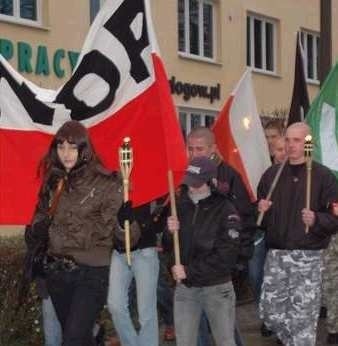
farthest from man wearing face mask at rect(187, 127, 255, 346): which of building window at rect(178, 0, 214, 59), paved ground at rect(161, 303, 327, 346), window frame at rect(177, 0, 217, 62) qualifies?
building window at rect(178, 0, 214, 59)

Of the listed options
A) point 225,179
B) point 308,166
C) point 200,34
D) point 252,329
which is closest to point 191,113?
point 200,34

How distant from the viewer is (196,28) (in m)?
20.1

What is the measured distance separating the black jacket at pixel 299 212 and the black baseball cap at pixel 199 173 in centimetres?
96

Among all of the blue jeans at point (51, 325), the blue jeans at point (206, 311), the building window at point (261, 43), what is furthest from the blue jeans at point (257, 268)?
the building window at point (261, 43)

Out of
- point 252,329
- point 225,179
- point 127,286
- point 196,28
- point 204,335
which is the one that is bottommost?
point 252,329

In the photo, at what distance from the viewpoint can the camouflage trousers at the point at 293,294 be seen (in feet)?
21.7

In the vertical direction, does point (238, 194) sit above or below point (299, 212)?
above

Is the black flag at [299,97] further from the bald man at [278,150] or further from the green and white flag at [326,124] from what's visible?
the green and white flag at [326,124]

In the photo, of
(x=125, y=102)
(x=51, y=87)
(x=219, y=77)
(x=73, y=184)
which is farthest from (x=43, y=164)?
(x=219, y=77)

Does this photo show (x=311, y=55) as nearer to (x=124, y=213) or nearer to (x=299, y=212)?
(x=299, y=212)

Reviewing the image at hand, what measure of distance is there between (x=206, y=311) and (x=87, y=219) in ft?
3.33

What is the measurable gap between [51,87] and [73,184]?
10219mm

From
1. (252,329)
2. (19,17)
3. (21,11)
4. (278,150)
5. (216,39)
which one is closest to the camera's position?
(278,150)

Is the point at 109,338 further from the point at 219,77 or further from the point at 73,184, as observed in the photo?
the point at 219,77
